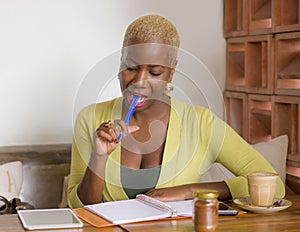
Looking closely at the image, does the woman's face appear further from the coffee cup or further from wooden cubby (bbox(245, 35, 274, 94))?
wooden cubby (bbox(245, 35, 274, 94))

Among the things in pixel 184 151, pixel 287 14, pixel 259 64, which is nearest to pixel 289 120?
pixel 259 64

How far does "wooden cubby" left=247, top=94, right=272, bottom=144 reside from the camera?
294 centimetres

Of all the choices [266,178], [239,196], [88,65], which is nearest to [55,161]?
[88,65]

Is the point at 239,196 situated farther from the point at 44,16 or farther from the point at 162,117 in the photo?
the point at 44,16

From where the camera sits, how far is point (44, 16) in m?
2.88

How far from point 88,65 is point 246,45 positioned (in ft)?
2.38

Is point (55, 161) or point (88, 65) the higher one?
point (88, 65)

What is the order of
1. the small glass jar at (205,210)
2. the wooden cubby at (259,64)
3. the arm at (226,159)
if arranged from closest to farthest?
the small glass jar at (205,210), the arm at (226,159), the wooden cubby at (259,64)

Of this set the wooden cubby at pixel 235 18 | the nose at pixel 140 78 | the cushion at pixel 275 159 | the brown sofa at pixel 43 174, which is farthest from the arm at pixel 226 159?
the wooden cubby at pixel 235 18

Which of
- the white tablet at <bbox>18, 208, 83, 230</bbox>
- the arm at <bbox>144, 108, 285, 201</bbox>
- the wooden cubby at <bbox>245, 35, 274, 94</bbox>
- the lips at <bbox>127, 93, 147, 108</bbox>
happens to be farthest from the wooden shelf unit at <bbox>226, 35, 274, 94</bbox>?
the white tablet at <bbox>18, 208, 83, 230</bbox>

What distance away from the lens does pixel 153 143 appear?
207cm

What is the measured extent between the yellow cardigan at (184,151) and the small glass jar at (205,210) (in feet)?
1.60

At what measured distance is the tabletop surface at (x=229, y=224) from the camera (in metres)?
1.61

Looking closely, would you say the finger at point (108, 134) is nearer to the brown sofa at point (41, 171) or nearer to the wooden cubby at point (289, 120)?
the brown sofa at point (41, 171)
